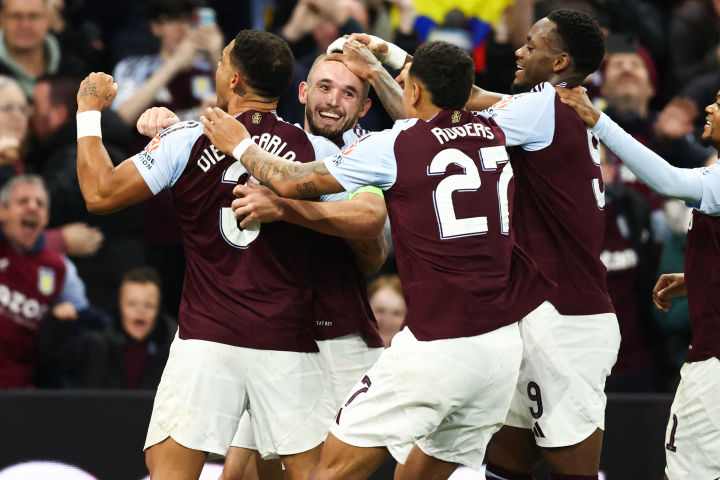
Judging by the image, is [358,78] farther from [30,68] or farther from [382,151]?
[30,68]

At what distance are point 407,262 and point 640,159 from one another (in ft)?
3.77

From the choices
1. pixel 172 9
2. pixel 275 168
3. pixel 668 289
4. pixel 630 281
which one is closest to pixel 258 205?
pixel 275 168

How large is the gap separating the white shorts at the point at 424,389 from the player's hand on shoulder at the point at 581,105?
1016mm

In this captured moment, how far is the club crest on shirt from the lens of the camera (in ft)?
28.5

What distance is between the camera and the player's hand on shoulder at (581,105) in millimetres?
6238

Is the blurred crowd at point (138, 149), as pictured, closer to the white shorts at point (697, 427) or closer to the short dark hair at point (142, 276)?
the short dark hair at point (142, 276)

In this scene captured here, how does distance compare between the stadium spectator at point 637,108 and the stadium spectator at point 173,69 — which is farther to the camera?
the stadium spectator at point 637,108

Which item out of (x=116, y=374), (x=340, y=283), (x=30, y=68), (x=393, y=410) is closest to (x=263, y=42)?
(x=340, y=283)

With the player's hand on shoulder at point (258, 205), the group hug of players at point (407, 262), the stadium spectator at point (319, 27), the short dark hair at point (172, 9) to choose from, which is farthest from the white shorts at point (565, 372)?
the short dark hair at point (172, 9)

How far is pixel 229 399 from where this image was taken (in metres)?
6.05

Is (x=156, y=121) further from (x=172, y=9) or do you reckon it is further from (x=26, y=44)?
(x=26, y=44)

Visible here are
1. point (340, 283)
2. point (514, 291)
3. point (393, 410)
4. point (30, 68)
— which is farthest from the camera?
point (30, 68)

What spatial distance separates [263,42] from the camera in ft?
20.0

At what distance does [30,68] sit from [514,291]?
16.4ft
